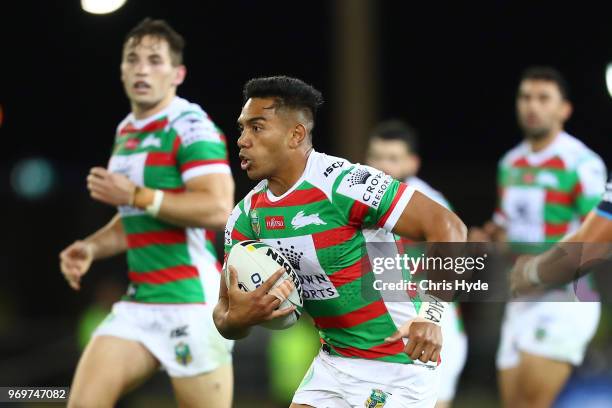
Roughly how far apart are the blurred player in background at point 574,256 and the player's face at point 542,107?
261 centimetres

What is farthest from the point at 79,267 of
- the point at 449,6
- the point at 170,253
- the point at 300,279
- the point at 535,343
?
the point at 449,6

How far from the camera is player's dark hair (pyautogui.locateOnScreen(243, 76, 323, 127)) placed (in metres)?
4.34

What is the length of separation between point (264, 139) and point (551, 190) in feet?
10.5

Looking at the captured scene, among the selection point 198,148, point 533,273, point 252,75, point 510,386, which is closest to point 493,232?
point 510,386

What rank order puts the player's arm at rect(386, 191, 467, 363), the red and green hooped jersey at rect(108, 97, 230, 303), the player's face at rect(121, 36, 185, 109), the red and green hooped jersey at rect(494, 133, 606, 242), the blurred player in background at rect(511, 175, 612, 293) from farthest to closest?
the red and green hooped jersey at rect(494, 133, 606, 242), the player's face at rect(121, 36, 185, 109), the red and green hooped jersey at rect(108, 97, 230, 303), the blurred player in background at rect(511, 175, 612, 293), the player's arm at rect(386, 191, 467, 363)

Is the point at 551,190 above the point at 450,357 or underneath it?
above

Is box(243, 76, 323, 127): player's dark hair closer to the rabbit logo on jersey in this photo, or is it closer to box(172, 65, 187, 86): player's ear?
the rabbit logo on jersey

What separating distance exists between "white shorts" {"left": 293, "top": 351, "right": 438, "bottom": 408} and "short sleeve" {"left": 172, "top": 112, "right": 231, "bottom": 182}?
1.34m

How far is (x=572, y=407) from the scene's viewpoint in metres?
10.6

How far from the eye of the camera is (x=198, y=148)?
209 inches

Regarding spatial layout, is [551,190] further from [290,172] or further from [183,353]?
[290,172]

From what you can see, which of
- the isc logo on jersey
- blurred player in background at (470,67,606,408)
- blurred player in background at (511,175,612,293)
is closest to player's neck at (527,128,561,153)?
blurred player in background at (470,67,606,408)

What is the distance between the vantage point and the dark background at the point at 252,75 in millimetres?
12812

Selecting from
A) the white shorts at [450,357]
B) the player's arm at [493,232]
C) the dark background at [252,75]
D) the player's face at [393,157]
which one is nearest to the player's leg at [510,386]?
the white shorts at [450,357]
